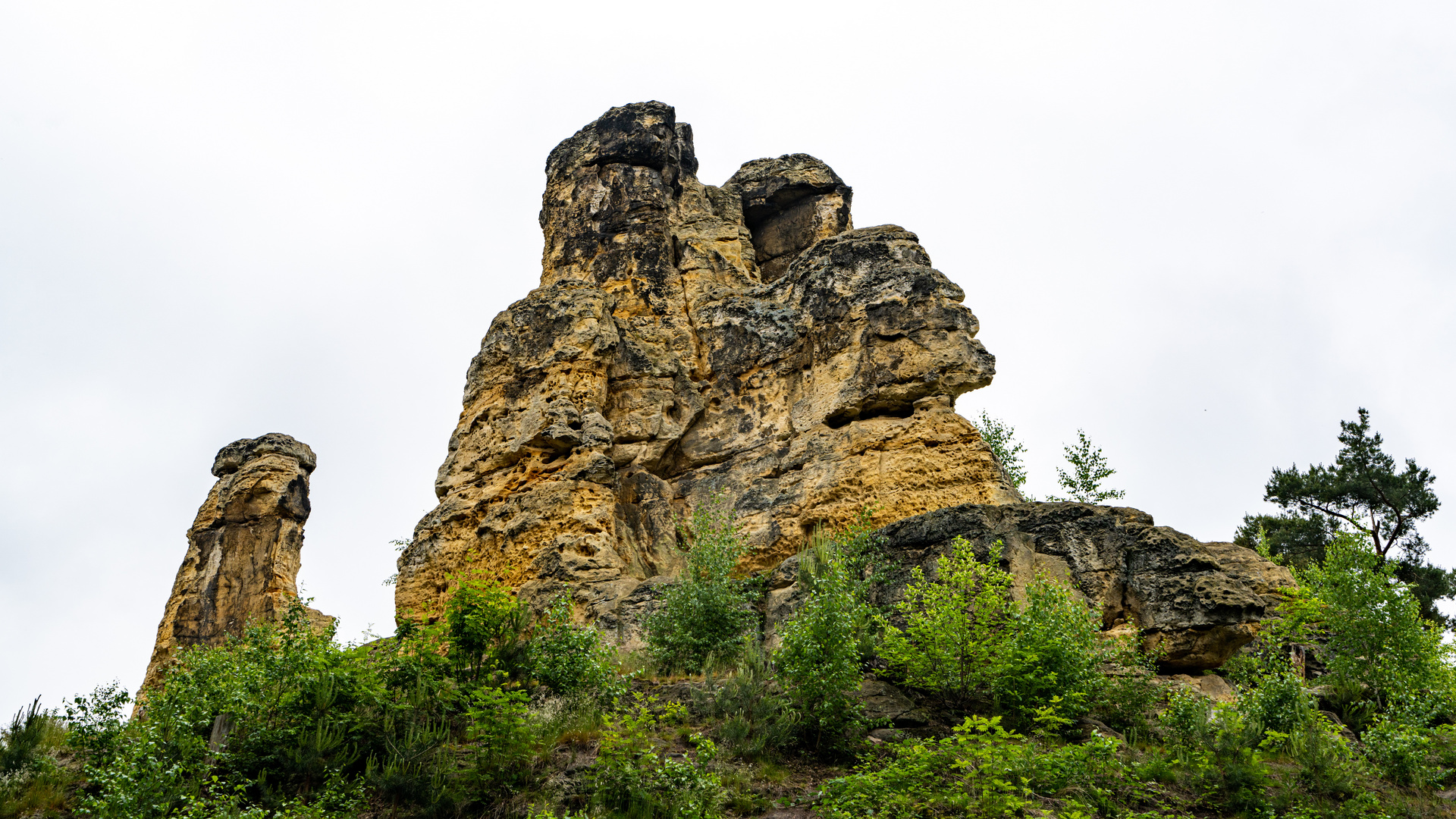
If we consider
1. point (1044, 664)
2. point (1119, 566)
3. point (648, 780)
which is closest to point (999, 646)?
point (1044, 664)

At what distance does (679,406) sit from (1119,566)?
9.69 m

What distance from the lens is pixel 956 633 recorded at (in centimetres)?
1272

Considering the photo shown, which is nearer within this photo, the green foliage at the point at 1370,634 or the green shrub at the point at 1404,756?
the green shrub at the point at 1404,756

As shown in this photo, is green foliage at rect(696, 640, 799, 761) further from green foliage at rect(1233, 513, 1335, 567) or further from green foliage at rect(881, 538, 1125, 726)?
green foliage at rect(1233, 513, 1335, 567)

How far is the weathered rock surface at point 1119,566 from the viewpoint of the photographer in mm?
14062

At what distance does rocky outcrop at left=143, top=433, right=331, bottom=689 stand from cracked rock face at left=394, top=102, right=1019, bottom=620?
793 cm

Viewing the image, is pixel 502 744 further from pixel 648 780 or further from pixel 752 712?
pixel 752 712

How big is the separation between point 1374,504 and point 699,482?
67.5 ft

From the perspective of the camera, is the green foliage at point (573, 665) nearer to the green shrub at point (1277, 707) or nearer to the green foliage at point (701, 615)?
the green foliage at point (701, 615)

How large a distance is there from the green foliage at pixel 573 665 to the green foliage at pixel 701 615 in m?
2.25

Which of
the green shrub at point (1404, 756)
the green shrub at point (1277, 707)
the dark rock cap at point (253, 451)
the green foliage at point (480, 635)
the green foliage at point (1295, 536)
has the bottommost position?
the green shrub at point (1404, 756)

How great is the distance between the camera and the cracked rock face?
1841cm

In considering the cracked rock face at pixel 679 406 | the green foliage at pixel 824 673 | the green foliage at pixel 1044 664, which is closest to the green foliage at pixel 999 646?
the green foliage at pixel 1044 664

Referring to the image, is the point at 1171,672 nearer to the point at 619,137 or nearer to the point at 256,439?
the point at 619,137
